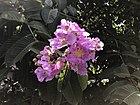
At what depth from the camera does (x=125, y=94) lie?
110 cm

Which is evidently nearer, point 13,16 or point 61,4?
point 13,16

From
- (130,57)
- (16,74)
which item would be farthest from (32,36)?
(130,57)

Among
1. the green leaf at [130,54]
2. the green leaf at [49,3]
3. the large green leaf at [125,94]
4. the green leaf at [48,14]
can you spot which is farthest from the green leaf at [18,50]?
the green leaf at [130,54]

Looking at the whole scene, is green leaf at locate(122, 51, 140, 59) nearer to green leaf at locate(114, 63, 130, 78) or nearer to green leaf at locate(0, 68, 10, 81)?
green leaf at locate(114, 63, 130, 78)

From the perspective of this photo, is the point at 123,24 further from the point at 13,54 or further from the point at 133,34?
the point at 13,54

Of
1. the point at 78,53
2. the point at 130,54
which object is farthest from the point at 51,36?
the point at 130,54

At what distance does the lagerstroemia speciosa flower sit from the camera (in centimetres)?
92

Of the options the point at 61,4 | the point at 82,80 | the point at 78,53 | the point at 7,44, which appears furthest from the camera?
the point at 61,4

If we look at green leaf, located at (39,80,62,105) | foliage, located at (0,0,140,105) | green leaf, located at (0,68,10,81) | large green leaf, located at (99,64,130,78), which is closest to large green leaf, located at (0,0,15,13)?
foliage, located at (0,0,140,105)

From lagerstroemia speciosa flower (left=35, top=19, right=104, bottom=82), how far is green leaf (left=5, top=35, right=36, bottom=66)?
0.39 ft

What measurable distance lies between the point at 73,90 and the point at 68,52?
0.68 ft

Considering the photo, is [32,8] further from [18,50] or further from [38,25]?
[18,50]

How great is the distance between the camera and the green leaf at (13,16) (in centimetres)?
115

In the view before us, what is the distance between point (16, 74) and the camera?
1286mm
